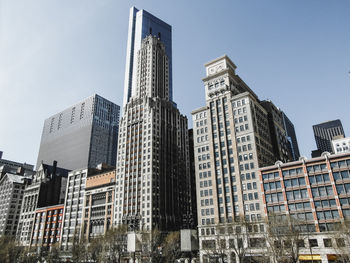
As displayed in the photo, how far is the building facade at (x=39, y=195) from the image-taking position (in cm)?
15704

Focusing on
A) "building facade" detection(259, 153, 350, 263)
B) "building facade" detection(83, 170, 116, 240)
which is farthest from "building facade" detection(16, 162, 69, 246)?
"building facade" detection(259, 153, 350, 263)

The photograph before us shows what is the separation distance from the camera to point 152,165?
122188 millimetres

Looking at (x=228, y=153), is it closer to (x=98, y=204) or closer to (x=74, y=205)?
(x=98, y=204)

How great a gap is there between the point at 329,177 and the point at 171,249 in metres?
51.2

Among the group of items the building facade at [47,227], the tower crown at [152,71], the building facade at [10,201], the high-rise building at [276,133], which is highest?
the tower crown at [152,71]

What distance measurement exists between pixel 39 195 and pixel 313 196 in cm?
14528

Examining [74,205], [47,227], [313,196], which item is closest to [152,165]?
[74,205]

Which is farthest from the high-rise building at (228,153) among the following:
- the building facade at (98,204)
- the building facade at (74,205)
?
the building facade at (74,205)

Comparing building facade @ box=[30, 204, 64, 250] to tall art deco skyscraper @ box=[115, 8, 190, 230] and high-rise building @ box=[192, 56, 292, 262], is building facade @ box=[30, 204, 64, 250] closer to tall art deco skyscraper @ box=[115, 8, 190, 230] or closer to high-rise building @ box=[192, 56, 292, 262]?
tall art deco skyscraper @ box=[115, 8, 190, 230]

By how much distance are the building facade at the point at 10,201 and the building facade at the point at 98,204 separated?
6580 centimetres

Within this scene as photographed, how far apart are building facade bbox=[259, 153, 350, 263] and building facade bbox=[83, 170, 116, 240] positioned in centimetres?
7167

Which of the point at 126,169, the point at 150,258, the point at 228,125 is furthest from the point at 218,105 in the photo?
the point at 150,258

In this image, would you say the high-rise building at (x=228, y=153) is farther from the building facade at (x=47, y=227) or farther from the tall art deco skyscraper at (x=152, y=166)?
the building facade at (x=47, y=227)

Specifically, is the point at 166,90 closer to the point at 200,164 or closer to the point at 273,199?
the point at 200,164
